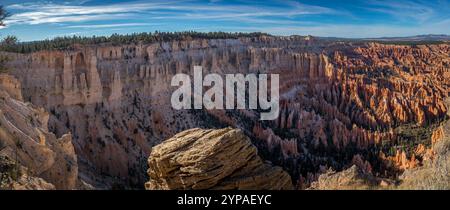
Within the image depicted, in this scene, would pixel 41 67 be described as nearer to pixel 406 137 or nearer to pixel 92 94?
pixel 92 94

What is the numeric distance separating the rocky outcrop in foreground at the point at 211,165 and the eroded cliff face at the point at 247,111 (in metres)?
13.6

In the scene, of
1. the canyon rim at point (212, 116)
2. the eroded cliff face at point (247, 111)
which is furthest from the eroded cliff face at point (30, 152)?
the eroded cliff face at point (247, 111)

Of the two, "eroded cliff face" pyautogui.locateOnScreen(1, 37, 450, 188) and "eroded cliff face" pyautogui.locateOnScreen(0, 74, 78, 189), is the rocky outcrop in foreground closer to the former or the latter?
"eroded cliff face" pyautogui.locateOnScreen(0, 74, 78, 189)

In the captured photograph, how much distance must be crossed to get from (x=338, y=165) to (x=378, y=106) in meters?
17.3

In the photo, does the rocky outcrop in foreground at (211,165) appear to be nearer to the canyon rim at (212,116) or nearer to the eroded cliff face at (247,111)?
A: the canyon rim at (212,116)

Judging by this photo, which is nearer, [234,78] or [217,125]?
[217,125]

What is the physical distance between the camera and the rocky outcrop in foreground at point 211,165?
10.7 metres

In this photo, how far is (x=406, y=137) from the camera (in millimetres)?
40719

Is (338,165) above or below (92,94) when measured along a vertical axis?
below

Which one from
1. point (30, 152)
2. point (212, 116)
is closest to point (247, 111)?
point (212, 116)

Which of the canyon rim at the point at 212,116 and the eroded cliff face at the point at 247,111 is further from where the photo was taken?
the eroded cliff face at the point at 247,111

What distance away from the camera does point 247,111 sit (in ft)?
142
